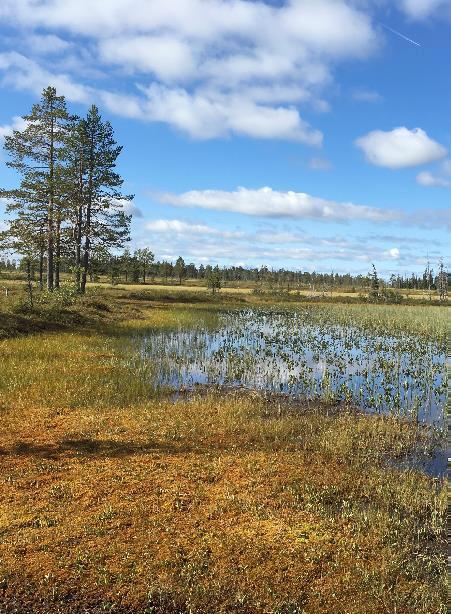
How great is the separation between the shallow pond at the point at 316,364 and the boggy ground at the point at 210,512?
314 centimetres

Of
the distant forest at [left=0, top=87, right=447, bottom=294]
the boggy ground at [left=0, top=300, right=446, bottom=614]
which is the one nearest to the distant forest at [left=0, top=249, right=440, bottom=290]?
the distant forest at [left=0, top=87, right=447, bottom=294]

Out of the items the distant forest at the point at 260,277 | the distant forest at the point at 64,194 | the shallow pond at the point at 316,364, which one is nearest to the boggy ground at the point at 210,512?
the shallow pond at the point at 316,364

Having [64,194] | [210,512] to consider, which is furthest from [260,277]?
[210,512]

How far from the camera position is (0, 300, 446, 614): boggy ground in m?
5.24

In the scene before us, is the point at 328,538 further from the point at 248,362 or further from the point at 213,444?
the point at 248,362

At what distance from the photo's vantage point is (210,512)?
6.95m

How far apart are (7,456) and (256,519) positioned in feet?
16.5

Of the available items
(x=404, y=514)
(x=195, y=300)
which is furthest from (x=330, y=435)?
(x=195, y=300)

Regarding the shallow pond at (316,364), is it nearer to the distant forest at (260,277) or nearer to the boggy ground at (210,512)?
the boggy ground at (210,512)

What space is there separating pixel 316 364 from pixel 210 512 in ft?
46.4

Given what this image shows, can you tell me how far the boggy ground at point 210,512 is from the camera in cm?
524

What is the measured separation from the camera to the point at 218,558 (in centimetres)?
584

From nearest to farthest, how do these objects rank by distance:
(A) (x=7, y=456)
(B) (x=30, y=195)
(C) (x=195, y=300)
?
(A) (x=7, y=456), (B) (x=30, y=195), (C) (x=195, y=300)

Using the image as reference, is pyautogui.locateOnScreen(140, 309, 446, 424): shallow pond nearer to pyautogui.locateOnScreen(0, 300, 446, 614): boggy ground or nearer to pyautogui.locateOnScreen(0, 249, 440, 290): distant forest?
pyautogui.locateOnScreen(0, 300, 446, 614): boggy ground
